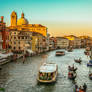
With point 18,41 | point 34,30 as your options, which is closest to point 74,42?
point 34,30

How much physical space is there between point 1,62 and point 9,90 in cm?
1719

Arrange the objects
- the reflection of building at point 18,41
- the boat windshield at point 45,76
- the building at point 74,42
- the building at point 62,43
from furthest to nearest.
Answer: the building at point 74,42 < the building at point 62,43 < the reflection of building at point 18,41 < the boat windshield at point 45,76

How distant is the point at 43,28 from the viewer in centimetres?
8838

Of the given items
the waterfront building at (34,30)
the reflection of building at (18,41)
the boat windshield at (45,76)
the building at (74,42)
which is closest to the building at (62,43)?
the building at (74,42)

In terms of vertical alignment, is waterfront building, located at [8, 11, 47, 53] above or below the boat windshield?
above

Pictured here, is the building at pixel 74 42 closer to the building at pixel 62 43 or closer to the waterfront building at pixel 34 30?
the building at pixel 62 43

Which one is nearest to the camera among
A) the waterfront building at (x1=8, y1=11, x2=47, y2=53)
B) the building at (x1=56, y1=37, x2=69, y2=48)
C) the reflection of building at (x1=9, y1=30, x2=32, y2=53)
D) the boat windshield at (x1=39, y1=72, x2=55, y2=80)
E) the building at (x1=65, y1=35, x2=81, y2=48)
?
the boat windshield at (x1=39, y1=72, x2=55, y2=80)

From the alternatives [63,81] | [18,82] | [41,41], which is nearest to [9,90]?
[18,82]

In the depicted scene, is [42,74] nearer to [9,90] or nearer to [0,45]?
[9,90]

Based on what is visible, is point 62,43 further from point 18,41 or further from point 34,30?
point 18,41

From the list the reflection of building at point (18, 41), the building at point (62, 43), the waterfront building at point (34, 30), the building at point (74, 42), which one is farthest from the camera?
the building at point (74, 42)

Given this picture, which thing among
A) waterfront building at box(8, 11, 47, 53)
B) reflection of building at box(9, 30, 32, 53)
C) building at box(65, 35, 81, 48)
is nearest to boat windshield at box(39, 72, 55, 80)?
reflection of building at box(9, 30, 32, 53)

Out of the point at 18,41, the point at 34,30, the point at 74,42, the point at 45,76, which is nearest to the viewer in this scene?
the point at 45,76

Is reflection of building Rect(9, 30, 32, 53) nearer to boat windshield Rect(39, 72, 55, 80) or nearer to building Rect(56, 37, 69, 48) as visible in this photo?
boat windshield Rect(39, 72, 55, 80)
